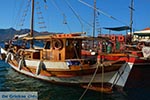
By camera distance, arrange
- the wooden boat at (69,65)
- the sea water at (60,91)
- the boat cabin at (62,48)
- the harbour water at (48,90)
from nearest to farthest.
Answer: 1. the harbour water at (48,90)
2. the sea water at (60,91)
3. the wooden boat at (69,65)
4. the boat cabin at (62,48)

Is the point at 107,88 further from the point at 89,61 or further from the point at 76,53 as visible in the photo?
the point at 76,53

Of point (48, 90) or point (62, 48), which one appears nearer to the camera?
point (48, 90)

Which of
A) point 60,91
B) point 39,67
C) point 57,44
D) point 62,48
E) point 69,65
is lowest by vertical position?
point 60,91

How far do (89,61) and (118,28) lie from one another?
1769cm

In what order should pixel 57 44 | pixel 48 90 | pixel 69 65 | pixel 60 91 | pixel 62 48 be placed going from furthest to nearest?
1. pixel 57 44
2. pixel 62 48
3. pixel 69 65
4. pixel 48 90
5. pixel 60 91

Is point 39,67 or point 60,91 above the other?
point 39,67

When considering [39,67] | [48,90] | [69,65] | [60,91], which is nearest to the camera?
[60,91]

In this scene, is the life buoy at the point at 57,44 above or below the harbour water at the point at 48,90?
above

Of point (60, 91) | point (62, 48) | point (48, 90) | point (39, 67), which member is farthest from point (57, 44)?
point (60, 91)

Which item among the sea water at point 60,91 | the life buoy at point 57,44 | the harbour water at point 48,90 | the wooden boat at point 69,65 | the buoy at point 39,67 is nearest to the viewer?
the harbour water at point 48,90

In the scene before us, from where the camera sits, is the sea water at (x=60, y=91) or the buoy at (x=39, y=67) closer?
the sea water at (x=60, y=91)

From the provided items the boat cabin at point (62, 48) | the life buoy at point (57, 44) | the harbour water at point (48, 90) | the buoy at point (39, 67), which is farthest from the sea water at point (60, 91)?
the life buoy at point (57, 44)

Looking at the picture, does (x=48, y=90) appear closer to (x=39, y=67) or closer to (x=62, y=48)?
(x=39, y=67)

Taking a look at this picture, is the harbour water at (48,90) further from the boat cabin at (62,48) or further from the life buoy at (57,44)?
the life buoy at (57,44)
